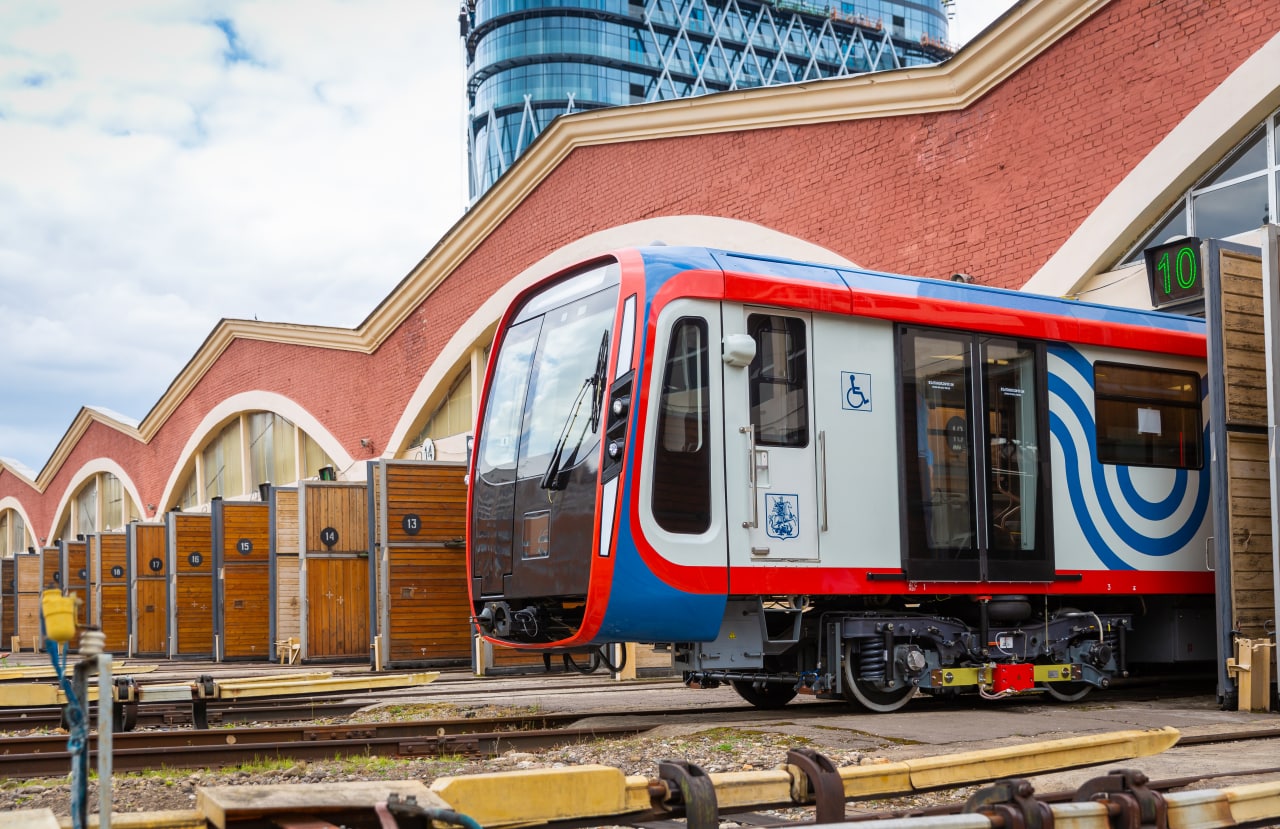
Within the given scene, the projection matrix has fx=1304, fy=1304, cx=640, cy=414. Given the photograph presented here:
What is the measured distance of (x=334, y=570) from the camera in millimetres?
21688

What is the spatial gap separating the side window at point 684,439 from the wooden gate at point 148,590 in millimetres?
24726

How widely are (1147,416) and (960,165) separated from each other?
6628mm

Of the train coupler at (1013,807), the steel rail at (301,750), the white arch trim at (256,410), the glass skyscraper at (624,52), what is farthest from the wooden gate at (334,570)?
the glass skyscraper at (624,52)

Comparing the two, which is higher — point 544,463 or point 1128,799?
point 544,463

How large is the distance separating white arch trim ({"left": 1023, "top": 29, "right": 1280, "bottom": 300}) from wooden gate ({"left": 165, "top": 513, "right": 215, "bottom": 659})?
61.9ft

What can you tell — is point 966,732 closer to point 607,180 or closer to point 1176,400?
point 1176,400

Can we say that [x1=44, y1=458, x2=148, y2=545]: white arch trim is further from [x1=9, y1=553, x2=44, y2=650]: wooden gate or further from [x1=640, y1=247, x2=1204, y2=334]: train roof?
[x1=640, y1=247, x2=1204, y2=334]: train roof

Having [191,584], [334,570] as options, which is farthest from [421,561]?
[191,584]

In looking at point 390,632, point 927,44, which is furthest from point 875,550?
point 927,44

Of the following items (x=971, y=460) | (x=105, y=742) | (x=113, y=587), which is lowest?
(x=113, y=587)

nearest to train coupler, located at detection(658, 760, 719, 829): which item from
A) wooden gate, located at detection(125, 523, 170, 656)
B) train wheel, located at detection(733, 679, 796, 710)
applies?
train wheel, located at detection(733, 679, 796, 710)

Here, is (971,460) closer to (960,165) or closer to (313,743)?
(313,743)

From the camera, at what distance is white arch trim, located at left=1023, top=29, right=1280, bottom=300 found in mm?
13758

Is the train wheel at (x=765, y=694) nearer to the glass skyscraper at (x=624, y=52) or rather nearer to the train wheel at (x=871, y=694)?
the train wheel at (x=871, y=694)
